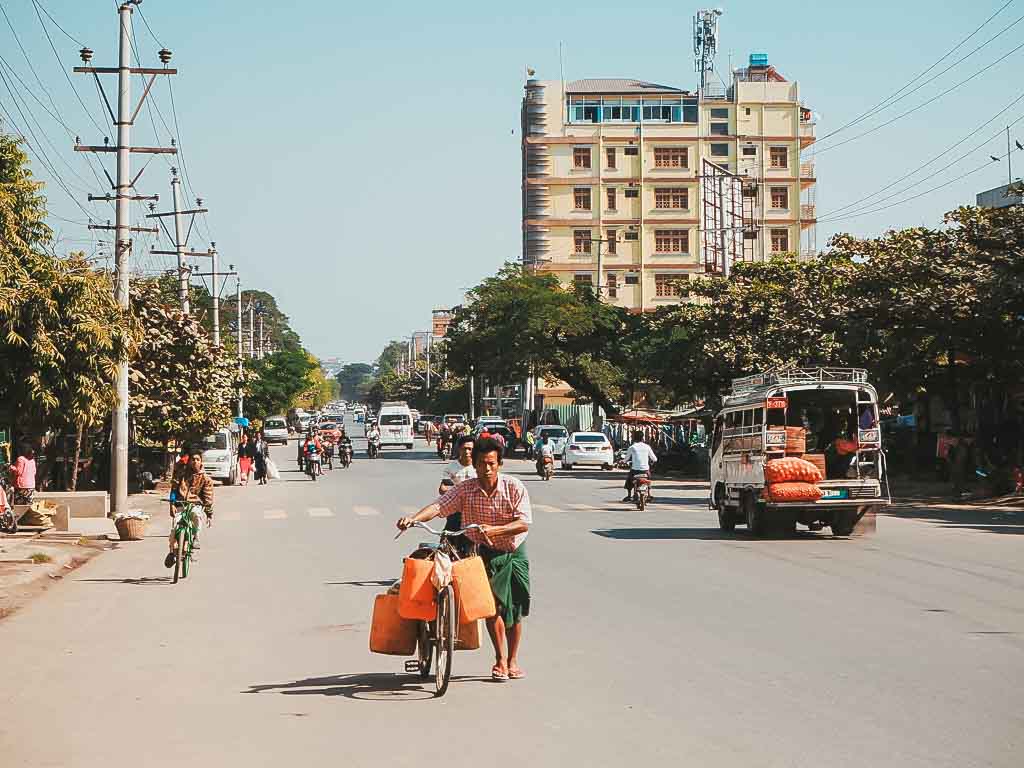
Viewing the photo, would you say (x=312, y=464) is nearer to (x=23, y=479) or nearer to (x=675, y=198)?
(x=23, y=479)

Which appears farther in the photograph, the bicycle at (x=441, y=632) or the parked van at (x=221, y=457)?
the parked van at (x=221, y=457)

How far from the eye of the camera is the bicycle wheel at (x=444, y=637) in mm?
8961

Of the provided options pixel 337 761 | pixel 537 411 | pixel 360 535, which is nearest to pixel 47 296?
pixel 360 535

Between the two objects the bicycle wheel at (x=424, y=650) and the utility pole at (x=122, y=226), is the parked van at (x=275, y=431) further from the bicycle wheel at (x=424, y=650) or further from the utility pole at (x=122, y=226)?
the bicycle wheel at (x=424, y=650)

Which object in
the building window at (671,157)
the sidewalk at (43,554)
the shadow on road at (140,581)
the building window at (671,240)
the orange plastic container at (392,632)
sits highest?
the building window at (671,157)

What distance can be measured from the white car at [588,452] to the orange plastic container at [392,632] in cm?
4816

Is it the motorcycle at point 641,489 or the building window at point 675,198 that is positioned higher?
the building window at point 675,198

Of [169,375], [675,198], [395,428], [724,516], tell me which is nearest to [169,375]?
[169,375]

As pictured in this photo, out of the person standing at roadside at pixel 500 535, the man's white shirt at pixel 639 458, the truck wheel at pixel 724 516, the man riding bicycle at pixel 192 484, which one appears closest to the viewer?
the person standing at roadside at pixel 500 535

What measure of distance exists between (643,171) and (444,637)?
94065 mm

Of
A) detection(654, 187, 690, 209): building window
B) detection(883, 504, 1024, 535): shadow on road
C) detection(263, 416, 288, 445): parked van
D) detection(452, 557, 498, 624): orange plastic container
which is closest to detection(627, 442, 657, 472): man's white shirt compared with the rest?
detection(883, 504, 1024, 535): shadow on road

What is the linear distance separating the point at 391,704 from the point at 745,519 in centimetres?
1648

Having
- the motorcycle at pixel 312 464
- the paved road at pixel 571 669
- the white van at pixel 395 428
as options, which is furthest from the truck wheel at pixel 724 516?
the white van at pixel 395 428

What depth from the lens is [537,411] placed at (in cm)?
9319
